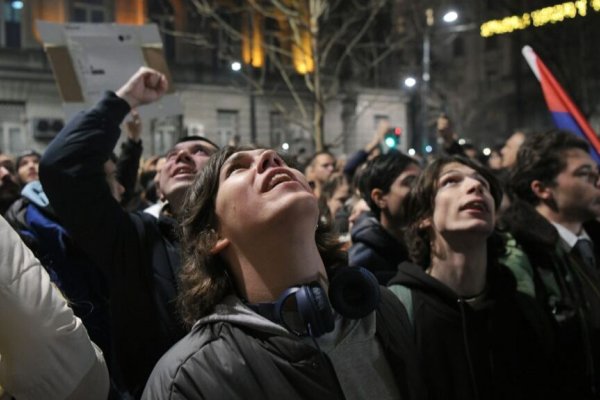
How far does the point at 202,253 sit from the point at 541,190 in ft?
7.89

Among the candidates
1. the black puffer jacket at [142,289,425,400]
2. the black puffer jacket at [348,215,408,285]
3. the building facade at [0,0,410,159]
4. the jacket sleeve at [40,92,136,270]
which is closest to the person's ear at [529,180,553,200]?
the black puffer jacket at [348,215,408,285]

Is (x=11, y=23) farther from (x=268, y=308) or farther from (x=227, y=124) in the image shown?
A: (x=268, y=308)

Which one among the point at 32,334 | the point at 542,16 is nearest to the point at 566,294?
the point at 32,334

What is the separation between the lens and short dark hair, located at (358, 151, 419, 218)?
4.25 meters

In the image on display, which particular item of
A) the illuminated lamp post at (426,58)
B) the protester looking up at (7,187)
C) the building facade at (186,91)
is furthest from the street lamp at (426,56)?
the protester looking up at (7,187)

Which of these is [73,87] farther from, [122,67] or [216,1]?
[216,1]


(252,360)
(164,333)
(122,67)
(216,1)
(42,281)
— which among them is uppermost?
(216,1)

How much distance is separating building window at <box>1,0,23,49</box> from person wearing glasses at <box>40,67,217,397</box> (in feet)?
77.2

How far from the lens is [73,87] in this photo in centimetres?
481

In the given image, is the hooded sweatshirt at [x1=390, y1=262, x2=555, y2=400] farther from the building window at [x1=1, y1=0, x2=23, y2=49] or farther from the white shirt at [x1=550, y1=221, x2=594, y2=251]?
the building window at [x1=1, y1=0, x2=23, y2=49]

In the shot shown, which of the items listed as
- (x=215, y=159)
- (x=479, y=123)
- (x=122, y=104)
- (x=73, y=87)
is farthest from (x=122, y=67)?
(x=479, y=123)

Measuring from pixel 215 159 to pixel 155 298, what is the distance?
1.07 m

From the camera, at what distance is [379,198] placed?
4.24 meters

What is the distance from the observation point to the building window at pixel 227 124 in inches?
1140
